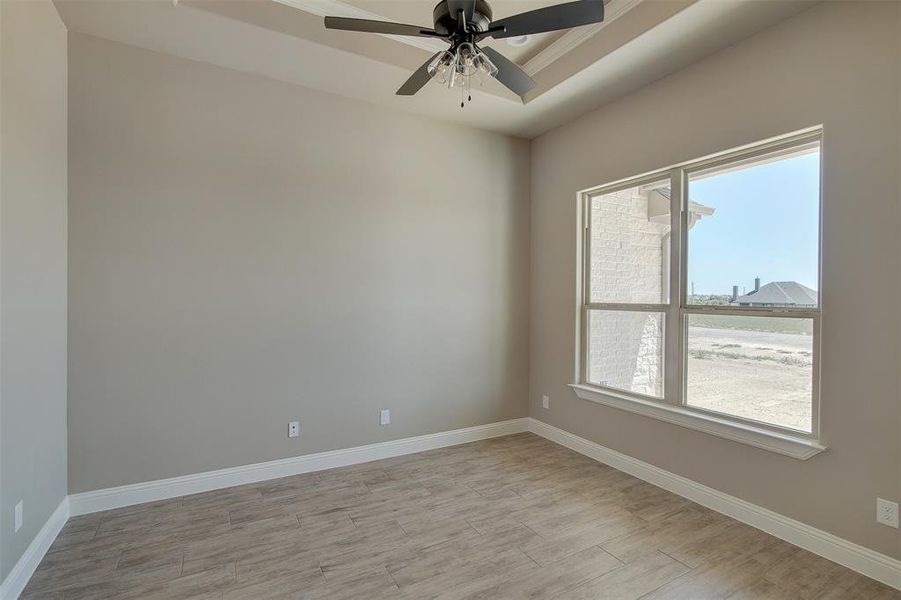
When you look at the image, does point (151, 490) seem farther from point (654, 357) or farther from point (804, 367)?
point (804, 367)

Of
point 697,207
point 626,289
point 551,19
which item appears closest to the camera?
point 551,19

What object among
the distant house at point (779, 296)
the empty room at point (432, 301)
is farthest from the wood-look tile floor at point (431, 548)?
the distant house at point (779, 296)

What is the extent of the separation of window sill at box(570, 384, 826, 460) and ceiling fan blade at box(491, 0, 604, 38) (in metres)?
2.37

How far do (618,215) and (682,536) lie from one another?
7.75 ft

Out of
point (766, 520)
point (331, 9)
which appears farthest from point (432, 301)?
point (766, 520)

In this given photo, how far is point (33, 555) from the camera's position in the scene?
2033 millimetres

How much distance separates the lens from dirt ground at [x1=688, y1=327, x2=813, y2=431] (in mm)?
2338

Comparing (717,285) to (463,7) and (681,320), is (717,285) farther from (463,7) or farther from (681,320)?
(463,7)

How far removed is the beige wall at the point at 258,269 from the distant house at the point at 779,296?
6.84 ft

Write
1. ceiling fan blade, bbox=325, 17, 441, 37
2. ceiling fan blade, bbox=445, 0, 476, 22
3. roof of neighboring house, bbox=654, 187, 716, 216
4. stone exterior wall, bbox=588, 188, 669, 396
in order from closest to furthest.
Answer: ceiling fan blade, bbox=445, 0, 476, 22, ceiling fan blade, bbox=325, 17, 441, 37, roof of neighboring house, bbox=654, 187, 716, 216, stone exterior wall, bbox=588, 188, 669, 396

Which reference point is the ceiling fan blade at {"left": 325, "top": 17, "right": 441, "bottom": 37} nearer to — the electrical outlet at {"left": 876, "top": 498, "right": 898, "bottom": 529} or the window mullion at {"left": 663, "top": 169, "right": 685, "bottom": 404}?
the window mullion at {"left": 663, "top": 169, "right": 685, "bottom": 404}

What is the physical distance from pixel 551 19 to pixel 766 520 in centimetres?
290

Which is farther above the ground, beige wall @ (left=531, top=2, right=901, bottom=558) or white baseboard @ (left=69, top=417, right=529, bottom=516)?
beige wall @ (left=531, top=2, right=901, bottom=558)

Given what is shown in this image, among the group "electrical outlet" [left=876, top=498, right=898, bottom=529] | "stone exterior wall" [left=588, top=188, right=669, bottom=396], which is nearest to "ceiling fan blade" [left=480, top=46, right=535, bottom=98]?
"stone exterior wall" [left=588, top=188, right=669, bottom=396]
